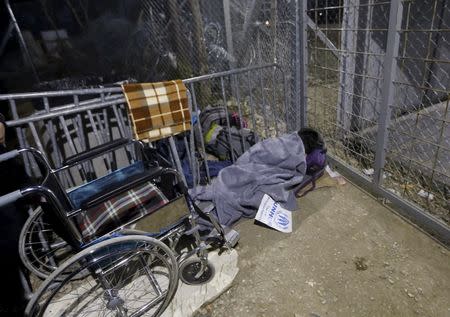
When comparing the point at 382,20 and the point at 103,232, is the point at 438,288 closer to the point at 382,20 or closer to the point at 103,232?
the point at 103,232

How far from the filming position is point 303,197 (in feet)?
8.62

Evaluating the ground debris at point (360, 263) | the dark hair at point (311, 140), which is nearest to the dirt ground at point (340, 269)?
the ground debris at point (360, 263)

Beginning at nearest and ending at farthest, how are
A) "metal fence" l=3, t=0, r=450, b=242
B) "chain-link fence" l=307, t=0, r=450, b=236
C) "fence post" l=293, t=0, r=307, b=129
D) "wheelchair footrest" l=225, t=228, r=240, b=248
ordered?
1. "wheelchair footrest" l=225, t=228, r=240, b=248
2. "metal fence" l=3, t=0, r=450, b=242
3. "chain-link fence" l=307, t=0, r=450, b=236
4. "fence post" l=293, t=0, r=307, b=129

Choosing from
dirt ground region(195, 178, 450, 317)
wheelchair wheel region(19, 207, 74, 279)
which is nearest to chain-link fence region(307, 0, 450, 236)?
dirt ground region(195, 178, 450, 317)

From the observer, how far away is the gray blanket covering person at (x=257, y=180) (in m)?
2.40

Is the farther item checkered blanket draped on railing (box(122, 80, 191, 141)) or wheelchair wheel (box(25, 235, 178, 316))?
checkered blanket draped on railing (box(122, 80, 191, 141))

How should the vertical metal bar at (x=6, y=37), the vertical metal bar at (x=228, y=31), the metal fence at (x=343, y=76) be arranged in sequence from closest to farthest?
the metal fence at (x=343, y=76) → the vertical metal bar at (x=228, y=31) → the vertical metal bar at (x=6, y=37)

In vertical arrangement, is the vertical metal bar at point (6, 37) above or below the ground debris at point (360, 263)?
above

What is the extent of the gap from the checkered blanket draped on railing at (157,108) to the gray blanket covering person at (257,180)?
23.0 inches

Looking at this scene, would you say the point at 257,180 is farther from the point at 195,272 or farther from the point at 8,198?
the point at 8,198

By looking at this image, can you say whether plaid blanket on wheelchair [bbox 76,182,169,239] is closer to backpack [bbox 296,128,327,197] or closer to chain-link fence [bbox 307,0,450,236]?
backpack [bbox 296,128,327,197]

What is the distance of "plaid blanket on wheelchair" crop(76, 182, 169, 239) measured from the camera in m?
1.62

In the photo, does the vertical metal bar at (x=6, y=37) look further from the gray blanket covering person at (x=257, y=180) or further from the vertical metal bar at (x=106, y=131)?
the gray blanket covering person at (x=257, y=180)

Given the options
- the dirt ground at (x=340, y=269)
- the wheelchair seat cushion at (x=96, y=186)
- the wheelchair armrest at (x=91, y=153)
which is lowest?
the dirt ground at (x=340, y=269)
